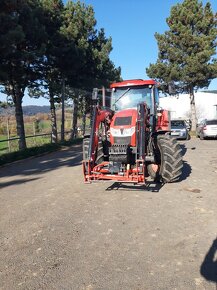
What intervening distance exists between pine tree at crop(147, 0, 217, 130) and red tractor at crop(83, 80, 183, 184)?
2065 centimetres

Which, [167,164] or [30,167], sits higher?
[167,164]

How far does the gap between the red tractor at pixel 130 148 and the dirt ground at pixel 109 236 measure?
411mm

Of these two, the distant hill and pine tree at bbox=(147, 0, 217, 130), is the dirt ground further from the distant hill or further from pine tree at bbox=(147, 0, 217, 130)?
pine tree at bbox=(147, 0, 217, 130)

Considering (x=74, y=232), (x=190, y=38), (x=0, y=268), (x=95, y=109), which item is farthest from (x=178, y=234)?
(x=190, y=38)

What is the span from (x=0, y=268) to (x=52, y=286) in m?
0.89

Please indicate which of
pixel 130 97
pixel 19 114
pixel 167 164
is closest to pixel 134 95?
pixel 130 97

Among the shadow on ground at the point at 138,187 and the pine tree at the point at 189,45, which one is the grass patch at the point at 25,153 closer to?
the shadow on ground at the point at 138,187

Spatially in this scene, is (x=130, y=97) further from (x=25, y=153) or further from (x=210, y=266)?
(x=25, y=153)

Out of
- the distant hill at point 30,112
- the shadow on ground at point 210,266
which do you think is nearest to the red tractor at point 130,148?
the shadow on ground at point 210,266

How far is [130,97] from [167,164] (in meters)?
2.72

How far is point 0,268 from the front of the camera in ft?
14.3

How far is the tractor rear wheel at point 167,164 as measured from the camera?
340 inches

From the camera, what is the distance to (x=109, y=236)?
17.5 feet

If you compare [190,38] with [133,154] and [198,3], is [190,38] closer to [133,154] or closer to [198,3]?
[198,3]
